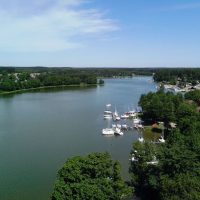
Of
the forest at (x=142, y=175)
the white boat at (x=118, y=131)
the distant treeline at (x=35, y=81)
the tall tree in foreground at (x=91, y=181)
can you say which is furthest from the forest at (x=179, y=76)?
the tall tree in foreground at (x=91, y=181)

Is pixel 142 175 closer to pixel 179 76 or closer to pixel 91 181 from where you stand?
pixel 91 181

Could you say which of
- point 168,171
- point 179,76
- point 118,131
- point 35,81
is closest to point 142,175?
point 168,171

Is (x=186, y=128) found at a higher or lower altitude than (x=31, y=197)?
higher

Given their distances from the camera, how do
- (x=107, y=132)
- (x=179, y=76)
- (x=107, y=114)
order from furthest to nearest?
1. (x=179, y=76)
2. (x=107, y=114)
3. (x=107, y=132)

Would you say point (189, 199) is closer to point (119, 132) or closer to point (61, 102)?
point (119, 132)

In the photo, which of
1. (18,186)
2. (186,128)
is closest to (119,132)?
(186,128)
